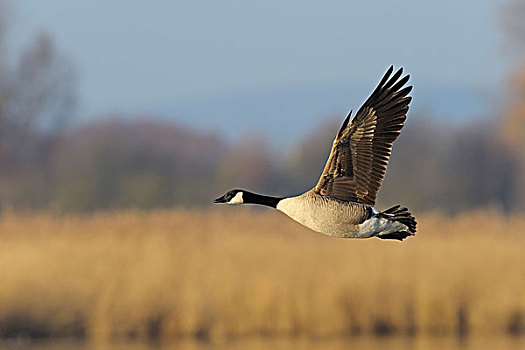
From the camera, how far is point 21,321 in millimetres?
11578

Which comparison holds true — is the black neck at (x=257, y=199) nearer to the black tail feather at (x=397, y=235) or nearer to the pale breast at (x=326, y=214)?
the pale breast at (x=326, y=214)

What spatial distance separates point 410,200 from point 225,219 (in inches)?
529

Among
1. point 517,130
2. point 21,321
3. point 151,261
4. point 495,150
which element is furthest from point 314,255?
→ point 495,150

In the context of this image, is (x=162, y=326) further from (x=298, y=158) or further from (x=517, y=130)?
(x=517, y=130)

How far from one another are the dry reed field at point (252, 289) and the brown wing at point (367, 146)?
5.85 m

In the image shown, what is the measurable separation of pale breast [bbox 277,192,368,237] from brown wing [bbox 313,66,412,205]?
0.12 m

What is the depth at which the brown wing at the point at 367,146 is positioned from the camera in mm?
5711

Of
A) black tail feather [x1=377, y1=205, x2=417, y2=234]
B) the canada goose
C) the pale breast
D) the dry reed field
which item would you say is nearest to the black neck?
the canada goose

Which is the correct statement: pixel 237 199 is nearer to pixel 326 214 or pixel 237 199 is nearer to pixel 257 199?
pixel 257 199

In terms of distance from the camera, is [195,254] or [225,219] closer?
[195,254]

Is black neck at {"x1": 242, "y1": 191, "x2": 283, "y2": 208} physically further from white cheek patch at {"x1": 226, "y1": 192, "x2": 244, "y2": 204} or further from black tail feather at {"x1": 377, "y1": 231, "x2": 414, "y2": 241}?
black tail feather at {"x1": 377, "y1": 231, "x2": 414, "y2": 241}

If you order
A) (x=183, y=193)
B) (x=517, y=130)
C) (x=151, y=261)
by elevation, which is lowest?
(x=151, y=261)

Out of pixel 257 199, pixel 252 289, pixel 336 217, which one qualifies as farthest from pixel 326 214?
pixel 252 289

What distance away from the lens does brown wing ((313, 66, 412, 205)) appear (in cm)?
571
